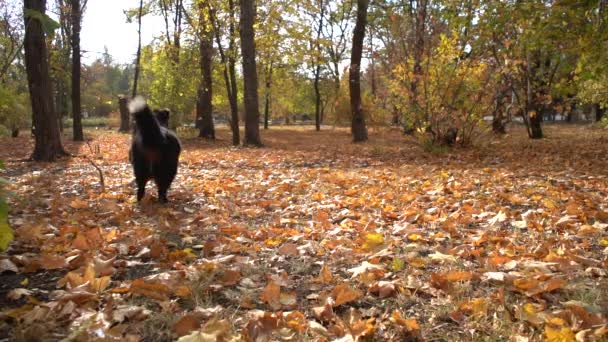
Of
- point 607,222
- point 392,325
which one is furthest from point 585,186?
point 392,325

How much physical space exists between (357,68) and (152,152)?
40.6ft

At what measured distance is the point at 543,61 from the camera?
1686 cm

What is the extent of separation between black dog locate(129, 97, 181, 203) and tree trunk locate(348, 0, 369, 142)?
11.9 meters

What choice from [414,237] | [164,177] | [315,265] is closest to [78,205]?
[164,177]

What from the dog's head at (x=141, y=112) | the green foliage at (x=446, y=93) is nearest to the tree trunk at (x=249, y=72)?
the green foliage at (x=446, y=93)

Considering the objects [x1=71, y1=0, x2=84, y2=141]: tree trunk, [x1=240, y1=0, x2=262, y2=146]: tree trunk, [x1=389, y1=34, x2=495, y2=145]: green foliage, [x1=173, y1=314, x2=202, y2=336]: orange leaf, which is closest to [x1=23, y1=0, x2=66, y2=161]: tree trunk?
[x1=240, y1=0, x2=262, y2=146]: tree trunk

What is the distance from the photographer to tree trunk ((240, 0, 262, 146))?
14219 mm

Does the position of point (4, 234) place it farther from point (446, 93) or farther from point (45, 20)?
point (446, 93)

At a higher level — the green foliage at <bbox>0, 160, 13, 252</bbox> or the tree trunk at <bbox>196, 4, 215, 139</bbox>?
the tree trunk at <bbox>196, 4, 215, 139</bbox>

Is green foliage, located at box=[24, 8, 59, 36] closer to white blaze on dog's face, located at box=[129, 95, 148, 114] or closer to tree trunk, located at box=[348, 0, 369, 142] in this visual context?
white blaze on dog's face, located at box=[129, 95, 148, 114]

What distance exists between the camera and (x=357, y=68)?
16.3 meters

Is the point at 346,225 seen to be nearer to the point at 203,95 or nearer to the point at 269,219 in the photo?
the point at 269,219

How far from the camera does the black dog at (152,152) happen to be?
15.8 ft

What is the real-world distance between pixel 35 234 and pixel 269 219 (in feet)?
6.88
